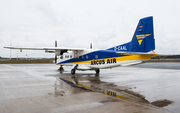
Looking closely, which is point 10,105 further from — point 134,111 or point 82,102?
point 134,111

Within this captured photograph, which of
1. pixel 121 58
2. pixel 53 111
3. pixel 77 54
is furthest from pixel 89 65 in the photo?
pixel 53 111

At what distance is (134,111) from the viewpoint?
5.60 meters

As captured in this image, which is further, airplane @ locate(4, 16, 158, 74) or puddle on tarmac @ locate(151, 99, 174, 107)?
airplane @ locate(4, 16, 158, 74)

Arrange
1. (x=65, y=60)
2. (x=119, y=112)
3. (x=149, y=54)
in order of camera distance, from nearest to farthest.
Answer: (x=119, y=112), (x=149, y=54), (x=65, y=60)

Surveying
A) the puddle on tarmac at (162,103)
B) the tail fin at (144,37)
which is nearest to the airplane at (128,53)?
the tail fin at (144,37)

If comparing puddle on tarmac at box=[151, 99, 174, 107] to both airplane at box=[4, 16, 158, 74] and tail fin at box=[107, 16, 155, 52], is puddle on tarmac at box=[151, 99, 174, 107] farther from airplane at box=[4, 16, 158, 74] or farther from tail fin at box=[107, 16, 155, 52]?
tail fin at box=[107, 16, 155, 52]

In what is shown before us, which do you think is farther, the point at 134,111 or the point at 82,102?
the point at 82,102

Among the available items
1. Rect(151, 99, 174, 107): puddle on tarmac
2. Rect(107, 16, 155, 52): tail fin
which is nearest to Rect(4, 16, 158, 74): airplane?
Rect(107, 16, 155, 52): tail fin

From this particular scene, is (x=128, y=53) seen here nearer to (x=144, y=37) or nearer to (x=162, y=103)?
(x=144, y=37)

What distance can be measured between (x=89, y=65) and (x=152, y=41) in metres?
7.77

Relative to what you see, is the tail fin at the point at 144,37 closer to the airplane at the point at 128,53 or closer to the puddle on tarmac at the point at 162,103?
the airplane at the point at 128,53

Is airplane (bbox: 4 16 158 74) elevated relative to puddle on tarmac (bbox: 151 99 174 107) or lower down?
elevated

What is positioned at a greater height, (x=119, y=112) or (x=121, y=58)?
(x=121, y=58)

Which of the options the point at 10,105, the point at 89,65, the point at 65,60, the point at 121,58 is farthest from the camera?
the point at 65,60
